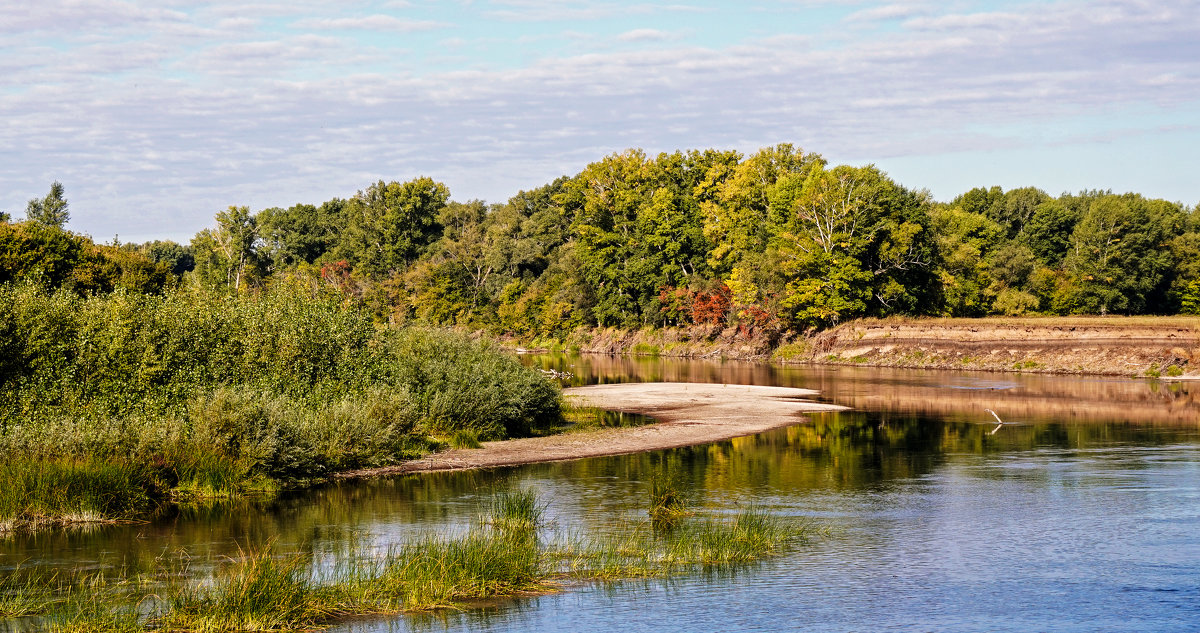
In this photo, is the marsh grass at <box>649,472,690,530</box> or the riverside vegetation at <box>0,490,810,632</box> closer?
the riverside vegetation at <box>0,490,810,632</box>

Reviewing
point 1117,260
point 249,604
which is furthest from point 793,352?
point 249,604

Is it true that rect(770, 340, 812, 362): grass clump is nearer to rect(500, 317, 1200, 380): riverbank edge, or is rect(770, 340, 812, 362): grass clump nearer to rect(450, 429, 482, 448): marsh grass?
rect(500, 317, 1200, 380): riverbank edge

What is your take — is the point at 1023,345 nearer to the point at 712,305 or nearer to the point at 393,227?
the point at 712,305

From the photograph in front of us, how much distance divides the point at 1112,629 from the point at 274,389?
29.1 metres

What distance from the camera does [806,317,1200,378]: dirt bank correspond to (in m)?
76.9

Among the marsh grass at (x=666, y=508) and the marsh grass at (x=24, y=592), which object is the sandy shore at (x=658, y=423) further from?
the marsh grass at (x=24, y=592)

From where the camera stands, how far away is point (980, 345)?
90062 millimetres

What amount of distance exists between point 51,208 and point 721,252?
91.3m

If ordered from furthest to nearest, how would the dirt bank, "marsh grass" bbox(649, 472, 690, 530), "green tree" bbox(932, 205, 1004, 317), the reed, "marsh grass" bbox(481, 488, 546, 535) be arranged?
1. "green tree" bbox(932, 205, 1004, 317)
2. the dirt bank
3. "marsh grass" bbox(649, 472, 690, 530)
4. "marsh grass" bbox(481, 488, 546, 535)
5. the reed

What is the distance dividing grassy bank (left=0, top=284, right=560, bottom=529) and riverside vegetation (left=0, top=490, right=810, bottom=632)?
736cm

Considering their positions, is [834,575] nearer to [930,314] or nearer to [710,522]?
[710,522]

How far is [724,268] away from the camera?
401ft

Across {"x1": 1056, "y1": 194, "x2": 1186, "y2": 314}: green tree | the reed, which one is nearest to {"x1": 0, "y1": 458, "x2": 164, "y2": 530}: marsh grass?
the reed

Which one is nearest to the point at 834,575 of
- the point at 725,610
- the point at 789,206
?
the point at 725,610
